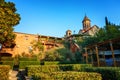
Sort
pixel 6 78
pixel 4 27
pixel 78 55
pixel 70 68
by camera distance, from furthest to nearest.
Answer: pixel 78 55 → pixel 4 27 → pixel 70 68 → pixel 6 78

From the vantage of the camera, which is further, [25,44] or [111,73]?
[25,44]

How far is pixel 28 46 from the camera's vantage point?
140 feet

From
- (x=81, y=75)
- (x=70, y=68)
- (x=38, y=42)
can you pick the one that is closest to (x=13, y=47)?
(x=38, y=42)

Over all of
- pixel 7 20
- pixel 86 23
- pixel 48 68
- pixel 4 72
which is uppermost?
pixel 86 23

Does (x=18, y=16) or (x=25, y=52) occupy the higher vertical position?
(x=18, y=16)

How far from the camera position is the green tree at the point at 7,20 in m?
28.7

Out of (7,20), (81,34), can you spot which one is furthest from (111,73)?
(81,34)

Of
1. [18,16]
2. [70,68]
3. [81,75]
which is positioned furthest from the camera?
[18,16]

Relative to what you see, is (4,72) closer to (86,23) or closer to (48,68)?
(48,68)

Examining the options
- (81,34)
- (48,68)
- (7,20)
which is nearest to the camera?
(48,68)

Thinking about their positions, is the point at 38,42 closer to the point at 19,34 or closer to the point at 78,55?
the point at 19,34

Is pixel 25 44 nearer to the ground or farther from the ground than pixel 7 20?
nearer to the ground

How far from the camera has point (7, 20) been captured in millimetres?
29875

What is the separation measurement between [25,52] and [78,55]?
43.0ft
